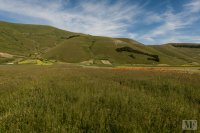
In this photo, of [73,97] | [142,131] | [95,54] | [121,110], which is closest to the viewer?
[142,131]

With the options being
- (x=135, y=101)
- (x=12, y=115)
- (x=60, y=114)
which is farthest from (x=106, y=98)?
(x=12, y=115)

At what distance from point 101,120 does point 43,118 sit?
3.82ft

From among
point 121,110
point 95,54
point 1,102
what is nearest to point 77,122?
point 121,110

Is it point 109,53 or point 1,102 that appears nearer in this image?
point 1,102

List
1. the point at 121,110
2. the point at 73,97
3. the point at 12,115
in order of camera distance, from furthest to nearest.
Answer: the point at 73,97 < the point at 121,110 < the point at 12,115

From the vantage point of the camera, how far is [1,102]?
562 centimetres

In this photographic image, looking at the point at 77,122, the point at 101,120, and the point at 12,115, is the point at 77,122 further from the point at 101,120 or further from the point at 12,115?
the point at 12,115

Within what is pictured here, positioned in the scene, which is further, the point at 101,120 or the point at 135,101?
the point at 135,101

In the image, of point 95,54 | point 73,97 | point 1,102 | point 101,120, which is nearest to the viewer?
point 101,120

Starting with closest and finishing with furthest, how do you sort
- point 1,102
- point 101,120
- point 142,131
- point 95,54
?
point 142,131, point 101,120, point 1,102, point 95,54

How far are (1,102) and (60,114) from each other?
83.9 inches

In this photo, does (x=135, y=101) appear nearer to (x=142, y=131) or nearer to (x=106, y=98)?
(x=106, y=98)

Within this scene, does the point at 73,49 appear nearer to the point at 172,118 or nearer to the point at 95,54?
the point at 95,54

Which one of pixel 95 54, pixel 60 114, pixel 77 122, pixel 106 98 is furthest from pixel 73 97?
pixel 95 54
